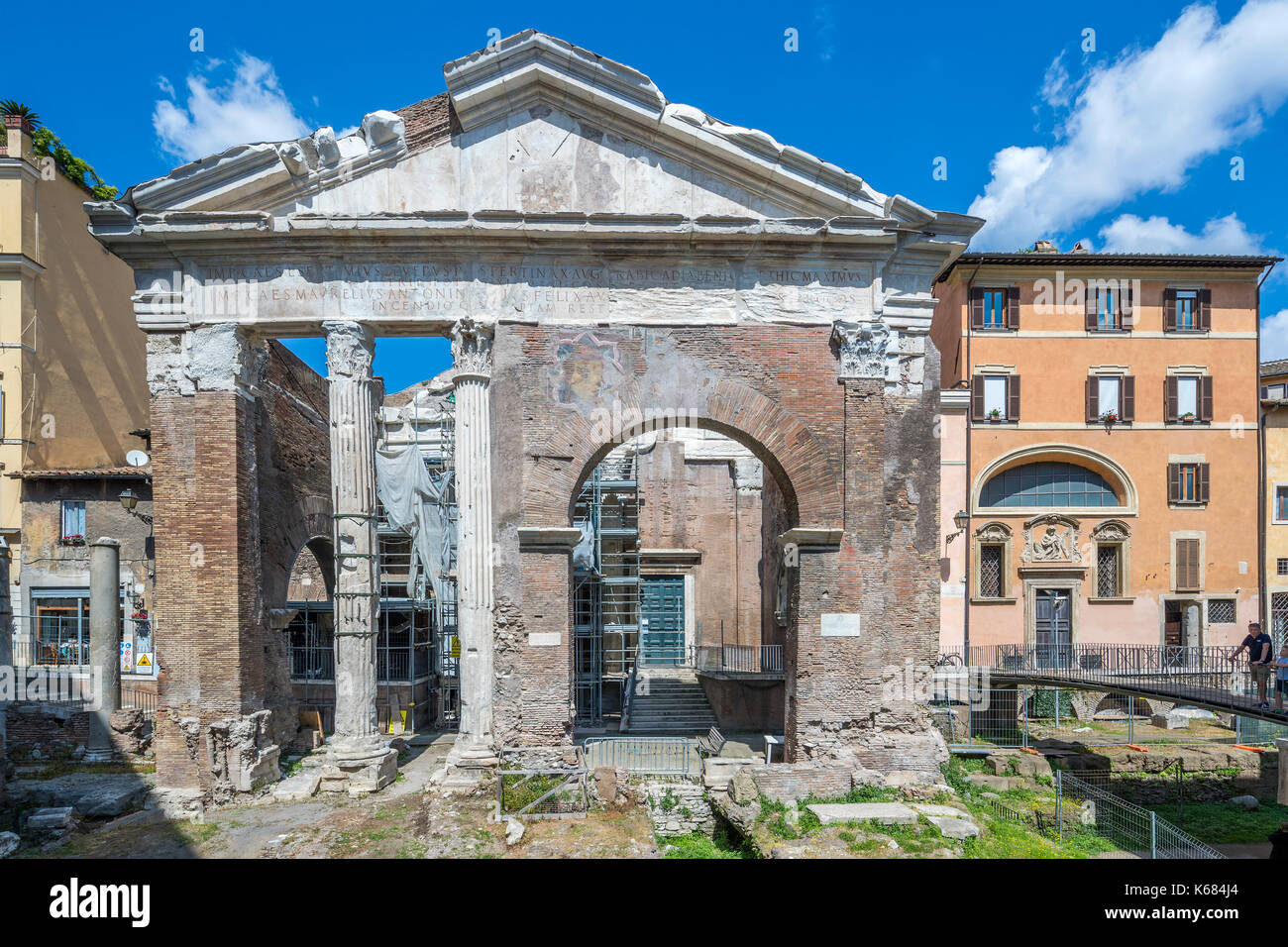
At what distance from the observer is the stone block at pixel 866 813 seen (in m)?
9.34

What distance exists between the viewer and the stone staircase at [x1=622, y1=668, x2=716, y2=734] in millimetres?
16083

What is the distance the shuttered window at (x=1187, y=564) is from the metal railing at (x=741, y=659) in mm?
12970

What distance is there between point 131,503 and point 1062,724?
23551 millimetres

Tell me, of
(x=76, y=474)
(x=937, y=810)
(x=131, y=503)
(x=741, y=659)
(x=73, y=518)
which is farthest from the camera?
(x=73, y=518)

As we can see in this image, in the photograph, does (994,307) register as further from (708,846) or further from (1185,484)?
(708,846)

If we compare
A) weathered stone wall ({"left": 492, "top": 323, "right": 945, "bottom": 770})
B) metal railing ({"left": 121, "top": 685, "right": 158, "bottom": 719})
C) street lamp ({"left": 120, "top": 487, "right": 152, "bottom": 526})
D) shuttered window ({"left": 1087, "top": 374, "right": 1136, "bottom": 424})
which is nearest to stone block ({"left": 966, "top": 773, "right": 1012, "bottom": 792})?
weathered stone wall ({"left": 492, "top": 323, "right": 945, "bottom": 770})

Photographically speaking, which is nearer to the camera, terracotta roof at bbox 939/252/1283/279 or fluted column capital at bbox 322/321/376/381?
fluted column capital at bbox 322/321/376/381

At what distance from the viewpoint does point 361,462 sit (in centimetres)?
1130

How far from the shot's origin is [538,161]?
1144 cm

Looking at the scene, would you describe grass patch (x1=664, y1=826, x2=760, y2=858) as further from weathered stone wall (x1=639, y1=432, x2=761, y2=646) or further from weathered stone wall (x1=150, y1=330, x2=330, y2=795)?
weathered stone wall (x1=639, y1=432, x2=761, y2=646)

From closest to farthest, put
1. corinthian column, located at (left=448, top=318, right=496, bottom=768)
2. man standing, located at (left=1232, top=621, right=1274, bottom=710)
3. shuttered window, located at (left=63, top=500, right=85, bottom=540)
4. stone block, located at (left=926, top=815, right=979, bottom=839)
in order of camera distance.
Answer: stone block, located at (left=926, top=815, right=979, bottom=839)
corinthian column, located at (left=448, top=318, right=496, bottom=768)
man standing, located at (left=1232, top=621, right=1274, bottom=710)
shuttered window, located at (left=63, top=500, right=85, bottom=540)

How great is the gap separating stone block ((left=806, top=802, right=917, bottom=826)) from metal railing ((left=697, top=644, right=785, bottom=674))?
22.2ft

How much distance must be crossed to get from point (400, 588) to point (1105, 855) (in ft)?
54.4

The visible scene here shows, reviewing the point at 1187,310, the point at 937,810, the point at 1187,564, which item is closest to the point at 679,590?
the point at 937,810
